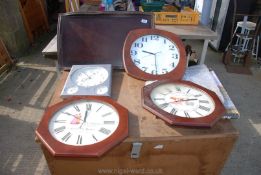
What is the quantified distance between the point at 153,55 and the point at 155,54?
0.05ft

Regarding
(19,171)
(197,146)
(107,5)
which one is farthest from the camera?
(107,5)

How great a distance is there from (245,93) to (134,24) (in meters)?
1.86

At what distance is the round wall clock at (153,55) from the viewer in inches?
48.1

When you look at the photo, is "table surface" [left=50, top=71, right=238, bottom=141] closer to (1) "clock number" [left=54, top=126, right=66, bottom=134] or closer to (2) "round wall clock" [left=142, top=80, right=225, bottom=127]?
(2) "round wall clock" [left=142, top=80, right=225, bottom=127]

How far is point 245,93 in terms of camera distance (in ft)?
8.78

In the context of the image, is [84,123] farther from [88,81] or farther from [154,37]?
[154,37]

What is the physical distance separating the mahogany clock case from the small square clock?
111 mm

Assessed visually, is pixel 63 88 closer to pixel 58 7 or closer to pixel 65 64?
pixel 65 64

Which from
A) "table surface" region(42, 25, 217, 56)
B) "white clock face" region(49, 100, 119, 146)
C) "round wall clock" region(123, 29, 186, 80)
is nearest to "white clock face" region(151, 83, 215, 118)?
"round wall clock" region(123, 29, 186, 80)

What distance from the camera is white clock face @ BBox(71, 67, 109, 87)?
3.77 feet

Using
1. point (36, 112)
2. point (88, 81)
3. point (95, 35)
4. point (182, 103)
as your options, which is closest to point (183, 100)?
point (182, 103)

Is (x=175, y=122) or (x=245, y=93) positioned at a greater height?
(x=175, y=122)

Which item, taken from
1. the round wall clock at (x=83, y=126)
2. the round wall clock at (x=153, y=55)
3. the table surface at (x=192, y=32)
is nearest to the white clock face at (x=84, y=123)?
the round wall clock at (x=83, y=126)

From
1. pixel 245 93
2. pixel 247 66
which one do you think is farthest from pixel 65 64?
pixel 247 66
